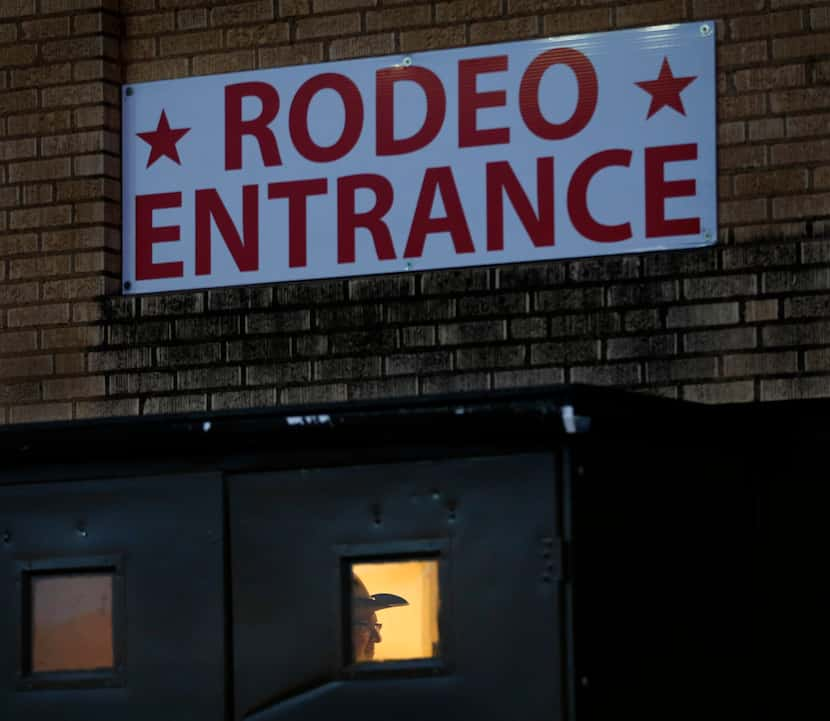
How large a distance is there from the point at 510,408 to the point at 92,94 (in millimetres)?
2807

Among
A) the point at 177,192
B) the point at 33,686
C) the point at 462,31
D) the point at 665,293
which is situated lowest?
the point at 33,686

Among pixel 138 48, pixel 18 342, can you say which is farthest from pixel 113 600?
pixel 138 48

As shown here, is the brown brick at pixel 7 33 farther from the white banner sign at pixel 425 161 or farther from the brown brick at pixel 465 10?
the brown brick at pixel 465 10

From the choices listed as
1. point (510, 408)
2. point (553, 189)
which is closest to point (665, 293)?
point (553, 189)

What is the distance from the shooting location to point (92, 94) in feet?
25.5

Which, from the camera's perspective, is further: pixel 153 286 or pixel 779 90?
pixel 153 286

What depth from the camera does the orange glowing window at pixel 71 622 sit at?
5.99m

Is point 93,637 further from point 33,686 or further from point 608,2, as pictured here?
point 608,2

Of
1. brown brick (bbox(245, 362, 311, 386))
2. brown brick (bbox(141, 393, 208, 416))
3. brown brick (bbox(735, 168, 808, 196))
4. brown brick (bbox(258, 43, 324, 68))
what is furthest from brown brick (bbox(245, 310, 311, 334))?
brown brick (bbox(735, 168, 808, 196))

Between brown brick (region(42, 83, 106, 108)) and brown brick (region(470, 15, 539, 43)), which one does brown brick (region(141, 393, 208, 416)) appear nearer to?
brown brick (region(42, 83, 106, 108))

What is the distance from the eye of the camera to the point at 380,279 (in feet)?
24.2

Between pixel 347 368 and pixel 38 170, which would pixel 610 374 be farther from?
pixel 38 170

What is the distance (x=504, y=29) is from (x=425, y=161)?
0.55 meters

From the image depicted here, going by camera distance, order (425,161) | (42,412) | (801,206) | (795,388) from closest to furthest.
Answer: (795,388)
(801,206)
(425,161)
(42,412)
